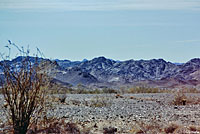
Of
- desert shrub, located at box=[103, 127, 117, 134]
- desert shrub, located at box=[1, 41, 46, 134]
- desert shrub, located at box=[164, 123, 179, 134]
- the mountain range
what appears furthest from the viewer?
the mountain range

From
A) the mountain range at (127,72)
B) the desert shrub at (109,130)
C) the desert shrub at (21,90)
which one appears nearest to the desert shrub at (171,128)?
the desert shrub at (109,130)

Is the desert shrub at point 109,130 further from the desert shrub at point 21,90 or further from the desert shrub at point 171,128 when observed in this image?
the desert shrub at point 21,90

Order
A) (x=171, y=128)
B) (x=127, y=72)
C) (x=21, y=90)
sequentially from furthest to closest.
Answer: (x=127, y=72), (x=171, y=128), (x=21, y=90)

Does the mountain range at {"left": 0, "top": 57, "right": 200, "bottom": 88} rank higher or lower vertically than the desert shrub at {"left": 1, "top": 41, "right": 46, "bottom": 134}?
higher

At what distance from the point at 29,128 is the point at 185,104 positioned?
37.6ft

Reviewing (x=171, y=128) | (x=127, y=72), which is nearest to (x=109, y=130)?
(x=171, y=128)

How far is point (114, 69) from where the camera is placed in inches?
3374

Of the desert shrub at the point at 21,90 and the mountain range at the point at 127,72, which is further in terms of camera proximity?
the mountain range at the point at 127,72

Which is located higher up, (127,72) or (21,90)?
(127,72)

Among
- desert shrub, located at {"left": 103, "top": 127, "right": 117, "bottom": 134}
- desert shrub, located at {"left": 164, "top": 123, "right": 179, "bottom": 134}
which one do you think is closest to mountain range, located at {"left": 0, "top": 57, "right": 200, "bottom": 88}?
desert shrub, located at {"left": 164, "top": 123, "right": 179, "bottom": 134}

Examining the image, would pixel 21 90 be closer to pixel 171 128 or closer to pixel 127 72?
pixel 171 128

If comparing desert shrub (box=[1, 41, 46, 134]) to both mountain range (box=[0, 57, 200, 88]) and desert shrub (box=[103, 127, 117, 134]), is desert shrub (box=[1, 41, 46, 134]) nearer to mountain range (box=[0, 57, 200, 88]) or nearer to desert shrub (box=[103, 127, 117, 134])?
desert shrub (box=[103, 127, 117, 134])

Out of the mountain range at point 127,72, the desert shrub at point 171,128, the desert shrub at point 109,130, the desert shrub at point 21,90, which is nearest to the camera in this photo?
the desert shrub at point 21,90

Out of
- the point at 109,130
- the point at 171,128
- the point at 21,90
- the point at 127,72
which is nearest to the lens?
the point at 21,90
